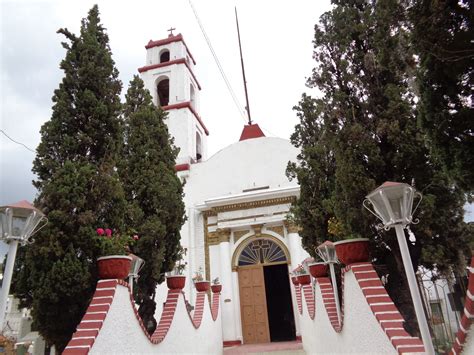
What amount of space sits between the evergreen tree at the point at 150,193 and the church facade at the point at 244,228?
158 inches

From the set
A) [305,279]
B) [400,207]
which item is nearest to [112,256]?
[400,207]

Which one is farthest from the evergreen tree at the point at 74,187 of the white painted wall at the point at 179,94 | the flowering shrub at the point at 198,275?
the white painted wall at the point at 179,94

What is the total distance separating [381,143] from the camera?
5168 millimetres

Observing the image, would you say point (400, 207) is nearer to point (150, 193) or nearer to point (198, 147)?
point (150, 193)

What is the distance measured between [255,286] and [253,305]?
59cm

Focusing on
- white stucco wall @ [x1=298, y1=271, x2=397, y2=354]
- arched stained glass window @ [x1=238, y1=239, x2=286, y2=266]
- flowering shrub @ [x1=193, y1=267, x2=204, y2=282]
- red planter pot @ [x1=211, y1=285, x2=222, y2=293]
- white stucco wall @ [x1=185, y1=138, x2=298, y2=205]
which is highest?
white stucco wall @ [x1=185, y1=138, x2=298, y2=205]

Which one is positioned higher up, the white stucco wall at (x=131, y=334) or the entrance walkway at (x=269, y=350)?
the white stucco wall at (x=131, y=334)

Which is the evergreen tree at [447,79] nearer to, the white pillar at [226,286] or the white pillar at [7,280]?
the white pillar at [7,280]

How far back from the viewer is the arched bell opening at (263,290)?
1177cm

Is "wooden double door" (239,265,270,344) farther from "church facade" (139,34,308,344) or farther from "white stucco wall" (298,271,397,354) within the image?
"white stucco wall" (298,271,397,354)

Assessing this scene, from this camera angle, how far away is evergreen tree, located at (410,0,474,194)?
343 centimetres

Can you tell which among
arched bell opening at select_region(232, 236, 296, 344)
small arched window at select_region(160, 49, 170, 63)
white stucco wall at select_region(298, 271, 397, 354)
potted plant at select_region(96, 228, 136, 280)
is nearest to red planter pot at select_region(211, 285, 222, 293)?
arched bell opening at select_region(232, 236, 296, 344)

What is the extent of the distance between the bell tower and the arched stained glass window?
387 cm

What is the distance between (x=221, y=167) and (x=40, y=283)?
959cm
